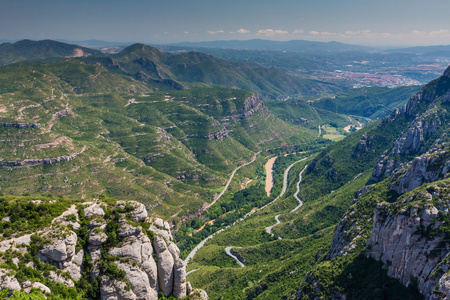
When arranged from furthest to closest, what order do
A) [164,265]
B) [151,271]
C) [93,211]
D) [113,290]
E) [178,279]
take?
[178,279]
[164,265]
[93,211]
[151,271]
[113,290]

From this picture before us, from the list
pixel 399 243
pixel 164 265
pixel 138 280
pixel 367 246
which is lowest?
pixel 367 246

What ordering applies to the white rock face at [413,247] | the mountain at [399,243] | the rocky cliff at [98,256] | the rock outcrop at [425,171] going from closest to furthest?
the rocky cliff at [98,256] < the white rock face at [413,247] < the mountain at [399,243] < the rock outcrop at [425,171]

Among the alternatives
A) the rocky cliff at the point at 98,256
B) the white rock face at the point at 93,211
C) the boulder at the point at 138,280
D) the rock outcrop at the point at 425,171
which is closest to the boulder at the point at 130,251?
the rocky cliff at the point at 98,256

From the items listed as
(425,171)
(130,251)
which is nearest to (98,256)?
(130,251)

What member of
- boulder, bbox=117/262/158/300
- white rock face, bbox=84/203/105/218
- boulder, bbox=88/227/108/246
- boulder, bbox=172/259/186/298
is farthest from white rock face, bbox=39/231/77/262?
boulder, bbox=172/259/186/298

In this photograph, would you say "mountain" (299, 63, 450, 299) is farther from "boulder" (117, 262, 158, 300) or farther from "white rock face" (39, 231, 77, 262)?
"white rock face" (39, 231, 77, 262)

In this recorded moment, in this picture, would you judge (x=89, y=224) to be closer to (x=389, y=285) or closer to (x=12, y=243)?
(x=12, y=243)

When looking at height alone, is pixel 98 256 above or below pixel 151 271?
above

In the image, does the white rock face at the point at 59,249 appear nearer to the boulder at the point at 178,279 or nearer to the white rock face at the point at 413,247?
the boulder at the point at 178,279

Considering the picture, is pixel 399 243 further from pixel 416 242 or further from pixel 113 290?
pixel 113 290
